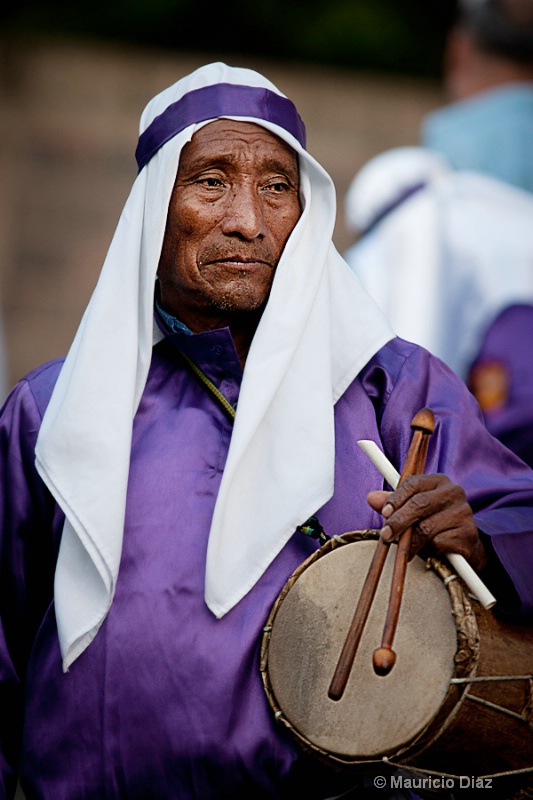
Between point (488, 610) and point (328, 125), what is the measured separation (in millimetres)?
7435

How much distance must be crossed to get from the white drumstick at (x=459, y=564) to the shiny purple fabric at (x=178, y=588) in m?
0.14

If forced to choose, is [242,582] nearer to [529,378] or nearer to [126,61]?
[529,378]

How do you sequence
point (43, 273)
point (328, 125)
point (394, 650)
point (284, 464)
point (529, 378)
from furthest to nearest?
1. point (328, 125)
2. point (43, 273)
3. point (529, 378)
4. point (284, 464)
5. point (394, 650)

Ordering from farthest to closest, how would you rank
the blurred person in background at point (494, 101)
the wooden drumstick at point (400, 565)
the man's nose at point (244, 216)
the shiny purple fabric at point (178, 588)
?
the blurred person in background at point (494, 101) → the man's nose at point (244, 216) → the shiny purple fabric at point (178, 588) → the wooden drumstick at point (400, 565)

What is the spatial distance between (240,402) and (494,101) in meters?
4.84

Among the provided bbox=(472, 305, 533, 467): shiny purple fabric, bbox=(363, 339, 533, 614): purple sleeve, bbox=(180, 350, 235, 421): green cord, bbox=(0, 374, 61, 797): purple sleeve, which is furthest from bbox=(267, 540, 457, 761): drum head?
bbox=(472, 305, 533, 467): shiny purple fabric

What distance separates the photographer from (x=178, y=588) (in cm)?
334

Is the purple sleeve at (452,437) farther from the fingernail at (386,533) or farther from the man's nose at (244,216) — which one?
the man's nose at (244,216)

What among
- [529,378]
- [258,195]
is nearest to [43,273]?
[529,378]

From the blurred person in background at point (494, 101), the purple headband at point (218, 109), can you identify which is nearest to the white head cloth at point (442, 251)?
the blurred person in background at point (494, 101)

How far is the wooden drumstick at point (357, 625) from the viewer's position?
299cm

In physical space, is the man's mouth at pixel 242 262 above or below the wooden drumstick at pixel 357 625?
above

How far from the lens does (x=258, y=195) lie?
3.62 metres

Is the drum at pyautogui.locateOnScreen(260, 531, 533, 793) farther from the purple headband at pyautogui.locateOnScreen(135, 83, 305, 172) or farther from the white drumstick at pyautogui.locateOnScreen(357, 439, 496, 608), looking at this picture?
the purple headband at pyautogui.locateOnScreen(135, 83, 305, 172)
